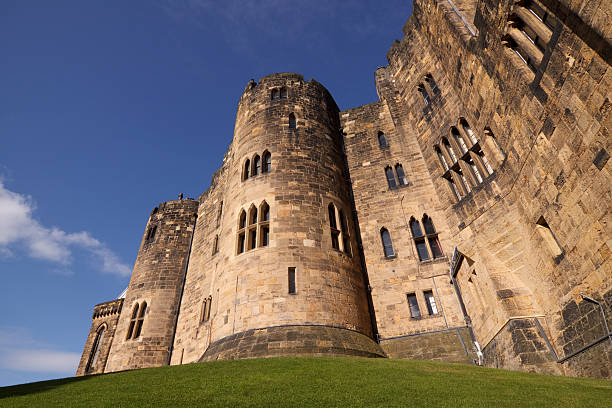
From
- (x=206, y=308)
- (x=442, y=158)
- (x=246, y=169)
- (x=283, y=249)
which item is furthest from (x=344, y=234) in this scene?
(x=206, y=308)

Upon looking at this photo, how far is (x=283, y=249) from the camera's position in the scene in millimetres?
12969

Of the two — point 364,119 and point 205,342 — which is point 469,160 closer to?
point 364,119

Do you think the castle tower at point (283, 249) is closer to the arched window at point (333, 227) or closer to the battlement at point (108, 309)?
the arched window at point (333, 227)

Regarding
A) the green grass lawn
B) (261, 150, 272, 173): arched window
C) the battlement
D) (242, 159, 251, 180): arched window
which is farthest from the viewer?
the battlement

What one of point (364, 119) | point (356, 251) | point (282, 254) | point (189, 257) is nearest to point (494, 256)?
point (356, 251)

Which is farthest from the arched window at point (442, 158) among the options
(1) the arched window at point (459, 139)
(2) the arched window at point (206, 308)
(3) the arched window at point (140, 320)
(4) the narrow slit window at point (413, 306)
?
(3) the arched window at point (140, 320)

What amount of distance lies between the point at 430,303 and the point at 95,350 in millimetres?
20729

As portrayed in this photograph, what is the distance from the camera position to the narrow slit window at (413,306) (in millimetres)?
13867

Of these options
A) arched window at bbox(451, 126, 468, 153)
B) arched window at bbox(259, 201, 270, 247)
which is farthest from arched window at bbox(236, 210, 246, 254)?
arched window at bbox(451, 126, 468, 153)

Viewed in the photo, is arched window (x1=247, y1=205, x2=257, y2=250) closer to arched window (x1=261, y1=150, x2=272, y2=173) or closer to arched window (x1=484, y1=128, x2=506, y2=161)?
arched window (x1=261, y1=150, x2=272, y2=173)

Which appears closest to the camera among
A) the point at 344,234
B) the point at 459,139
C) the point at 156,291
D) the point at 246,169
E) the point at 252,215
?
the point at 252,215

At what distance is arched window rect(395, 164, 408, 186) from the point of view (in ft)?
56.1

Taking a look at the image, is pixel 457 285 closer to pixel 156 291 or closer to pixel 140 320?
pixel 156 291

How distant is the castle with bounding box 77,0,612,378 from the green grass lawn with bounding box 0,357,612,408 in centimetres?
238
